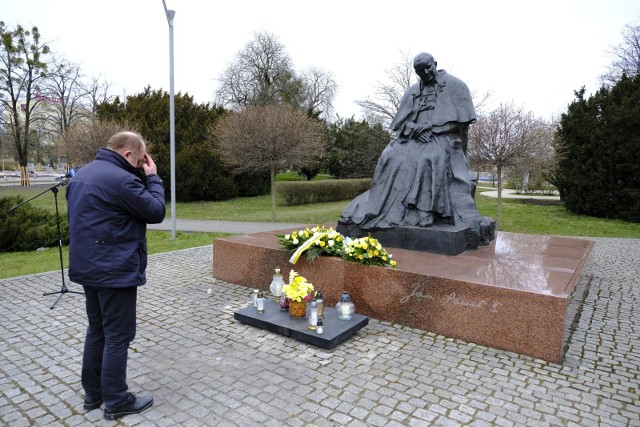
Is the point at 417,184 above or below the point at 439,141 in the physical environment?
below

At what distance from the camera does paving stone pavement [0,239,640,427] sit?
2988mm

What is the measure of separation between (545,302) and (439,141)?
120 inches

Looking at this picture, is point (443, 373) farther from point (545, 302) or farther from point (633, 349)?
point (633, 349)

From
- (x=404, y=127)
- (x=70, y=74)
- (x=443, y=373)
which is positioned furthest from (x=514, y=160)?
(x=70, y=74)

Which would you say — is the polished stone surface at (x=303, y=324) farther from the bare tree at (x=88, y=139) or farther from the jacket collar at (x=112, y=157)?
the bare tree at (x=88, y=139)

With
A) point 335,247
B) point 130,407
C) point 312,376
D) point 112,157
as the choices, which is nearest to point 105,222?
point 112,157

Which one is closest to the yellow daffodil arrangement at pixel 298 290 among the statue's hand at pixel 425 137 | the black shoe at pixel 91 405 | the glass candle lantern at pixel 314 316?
the glass candle lantern at pixel 314 316

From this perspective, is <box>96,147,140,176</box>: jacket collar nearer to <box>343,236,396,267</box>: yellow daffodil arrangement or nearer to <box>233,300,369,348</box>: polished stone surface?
<box>233,300,369,348</box>: polished stone surface

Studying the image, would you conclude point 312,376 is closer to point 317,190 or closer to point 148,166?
point 148,166

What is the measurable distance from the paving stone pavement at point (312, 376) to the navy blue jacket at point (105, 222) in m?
1.04

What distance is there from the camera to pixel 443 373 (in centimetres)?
363

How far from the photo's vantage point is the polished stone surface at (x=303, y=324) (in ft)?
13.5

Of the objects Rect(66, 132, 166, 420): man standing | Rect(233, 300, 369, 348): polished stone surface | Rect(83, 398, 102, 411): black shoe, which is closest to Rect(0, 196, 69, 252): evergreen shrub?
Rect(233, 300, 369, 348): polished stone surface

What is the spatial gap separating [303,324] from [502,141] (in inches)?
464
